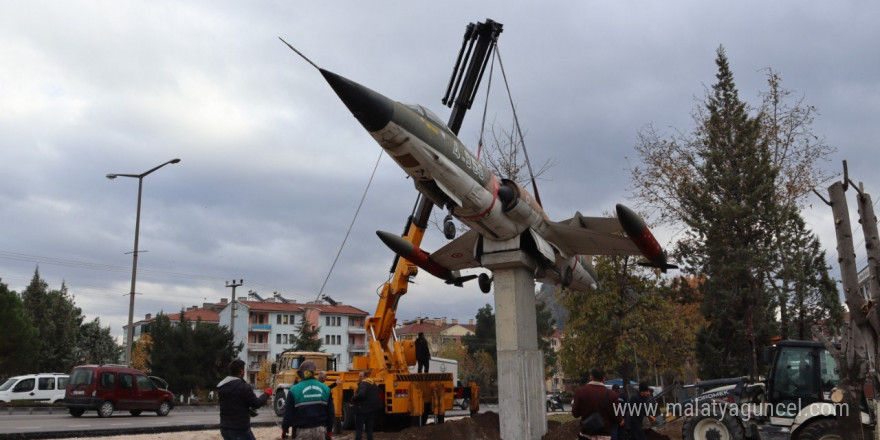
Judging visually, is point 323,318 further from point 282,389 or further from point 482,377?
point 282,389

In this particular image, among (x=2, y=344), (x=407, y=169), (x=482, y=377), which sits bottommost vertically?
(x=482, y=377)

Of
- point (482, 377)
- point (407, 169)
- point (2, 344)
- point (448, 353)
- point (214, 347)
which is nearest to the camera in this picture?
point (407, 169)

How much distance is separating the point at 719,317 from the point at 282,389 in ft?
52.2

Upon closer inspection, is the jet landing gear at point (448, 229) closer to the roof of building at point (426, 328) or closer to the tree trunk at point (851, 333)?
the tree trunk at point (851, 333)

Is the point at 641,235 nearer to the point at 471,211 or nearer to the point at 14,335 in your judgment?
the point at 471,211

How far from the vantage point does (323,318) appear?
2896 inches

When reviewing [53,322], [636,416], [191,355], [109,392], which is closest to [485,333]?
[191,355]

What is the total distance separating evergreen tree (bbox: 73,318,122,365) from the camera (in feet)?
171

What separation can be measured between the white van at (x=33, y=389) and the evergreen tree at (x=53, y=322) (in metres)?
16.4

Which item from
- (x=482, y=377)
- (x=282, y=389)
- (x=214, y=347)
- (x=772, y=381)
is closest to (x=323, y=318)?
(x=482, y=377)

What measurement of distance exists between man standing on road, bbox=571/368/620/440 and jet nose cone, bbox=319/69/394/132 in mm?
4865

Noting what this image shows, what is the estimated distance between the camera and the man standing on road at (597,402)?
8.45 m

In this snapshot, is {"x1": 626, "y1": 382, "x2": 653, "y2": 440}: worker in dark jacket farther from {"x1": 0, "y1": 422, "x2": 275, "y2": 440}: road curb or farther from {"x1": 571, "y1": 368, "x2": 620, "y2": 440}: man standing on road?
{"x1": 0, "y1": 422, "x2": 275, "y2": 440}: road curb

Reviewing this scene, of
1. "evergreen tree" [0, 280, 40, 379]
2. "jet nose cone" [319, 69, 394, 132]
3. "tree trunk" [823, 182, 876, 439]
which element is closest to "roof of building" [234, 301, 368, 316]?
"evergreen tree" [0, 280, 40, 379]
